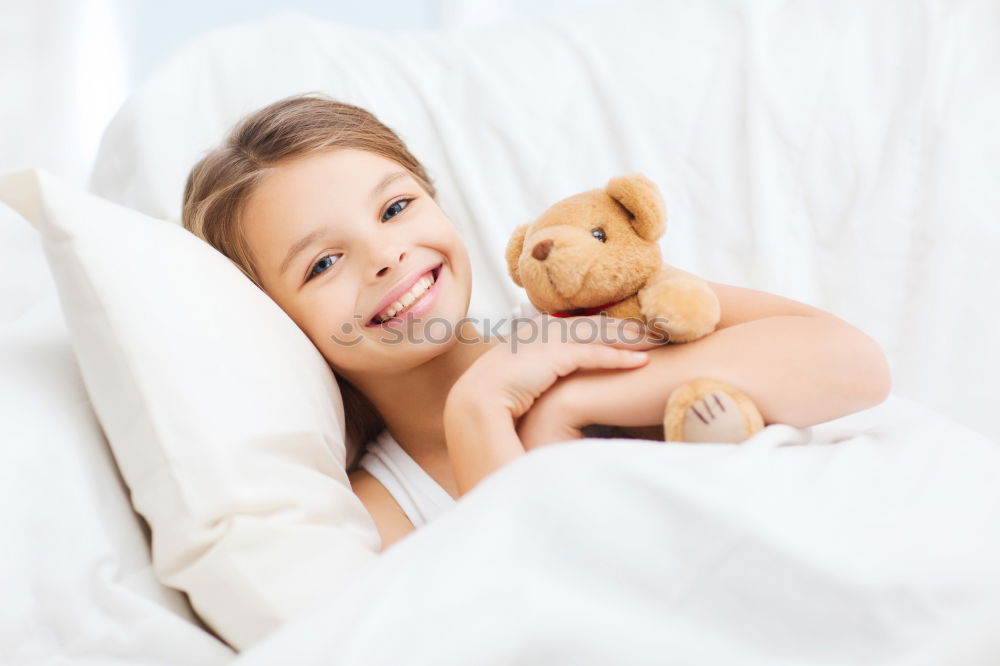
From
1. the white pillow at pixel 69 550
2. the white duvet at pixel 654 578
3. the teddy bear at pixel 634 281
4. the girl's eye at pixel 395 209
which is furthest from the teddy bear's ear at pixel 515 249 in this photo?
the white pillow at pixel 69 550

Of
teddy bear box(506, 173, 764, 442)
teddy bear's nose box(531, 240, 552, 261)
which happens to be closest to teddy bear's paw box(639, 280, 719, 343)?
teddy bear box(506, 173, 764, 442)

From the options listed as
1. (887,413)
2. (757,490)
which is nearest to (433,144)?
(887,413)

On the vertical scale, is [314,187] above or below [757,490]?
above

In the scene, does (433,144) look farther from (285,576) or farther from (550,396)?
(285,576)

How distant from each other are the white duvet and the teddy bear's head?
20 cm

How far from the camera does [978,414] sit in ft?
3.90

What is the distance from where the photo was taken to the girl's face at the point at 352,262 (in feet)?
3.43

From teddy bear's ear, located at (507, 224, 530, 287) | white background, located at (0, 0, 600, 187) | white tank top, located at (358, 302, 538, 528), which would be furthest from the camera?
white background, located at (0, 0, 600, 187)

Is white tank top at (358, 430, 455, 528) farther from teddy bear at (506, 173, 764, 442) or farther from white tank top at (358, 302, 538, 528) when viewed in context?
teddy bear at (506, 173, 764, 442)

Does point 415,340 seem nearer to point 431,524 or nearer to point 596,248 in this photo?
point 596,248

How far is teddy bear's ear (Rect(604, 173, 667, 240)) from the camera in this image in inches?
34.1

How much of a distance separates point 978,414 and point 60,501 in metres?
1.09

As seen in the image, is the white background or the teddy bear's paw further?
the white background

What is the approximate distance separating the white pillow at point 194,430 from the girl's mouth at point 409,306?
8.2 inches
